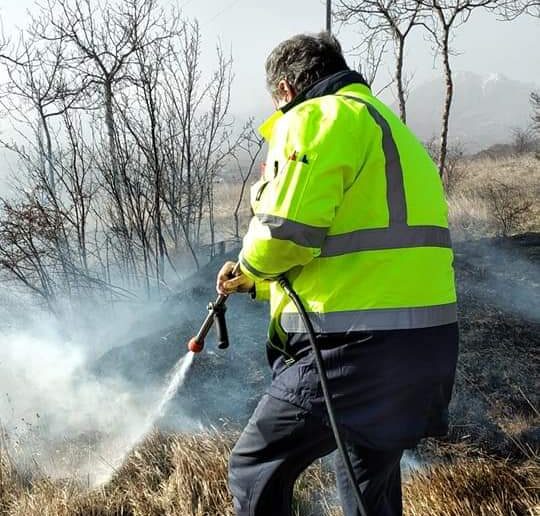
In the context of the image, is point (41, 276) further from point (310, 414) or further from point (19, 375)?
point (310, 414)

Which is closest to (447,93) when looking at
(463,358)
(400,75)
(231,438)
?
(400,75)

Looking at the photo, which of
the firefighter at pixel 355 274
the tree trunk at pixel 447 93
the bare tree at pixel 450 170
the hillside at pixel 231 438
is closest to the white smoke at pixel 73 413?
the hillside at pixel 231 438

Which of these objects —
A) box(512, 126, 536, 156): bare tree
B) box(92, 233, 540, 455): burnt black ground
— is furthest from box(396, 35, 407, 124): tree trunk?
box(512, 126, 536, 156): bare tree

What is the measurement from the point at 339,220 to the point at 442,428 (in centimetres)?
79

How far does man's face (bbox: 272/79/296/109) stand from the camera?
1933 millimetres

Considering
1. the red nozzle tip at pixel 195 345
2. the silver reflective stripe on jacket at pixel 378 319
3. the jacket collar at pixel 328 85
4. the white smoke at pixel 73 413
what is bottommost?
the white smoke at pixel 73 413

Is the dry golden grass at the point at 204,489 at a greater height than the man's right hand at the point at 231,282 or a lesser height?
lesser

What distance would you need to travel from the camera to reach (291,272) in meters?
1.82

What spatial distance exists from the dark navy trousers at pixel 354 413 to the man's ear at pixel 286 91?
85 cm

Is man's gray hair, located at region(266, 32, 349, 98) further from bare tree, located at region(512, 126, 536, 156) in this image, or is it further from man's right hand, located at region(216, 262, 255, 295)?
bare tree, located at region(512, 126, 536, 156)

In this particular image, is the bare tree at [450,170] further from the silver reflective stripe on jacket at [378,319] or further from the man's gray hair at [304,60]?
the silver reflective stripe on jacket at [378,319]

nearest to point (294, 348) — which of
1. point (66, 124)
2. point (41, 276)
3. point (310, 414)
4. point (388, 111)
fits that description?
point (310, 414)

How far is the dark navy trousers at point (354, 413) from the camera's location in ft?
5.51

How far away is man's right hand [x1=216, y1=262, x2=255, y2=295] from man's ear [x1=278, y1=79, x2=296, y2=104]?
2.12 ft
